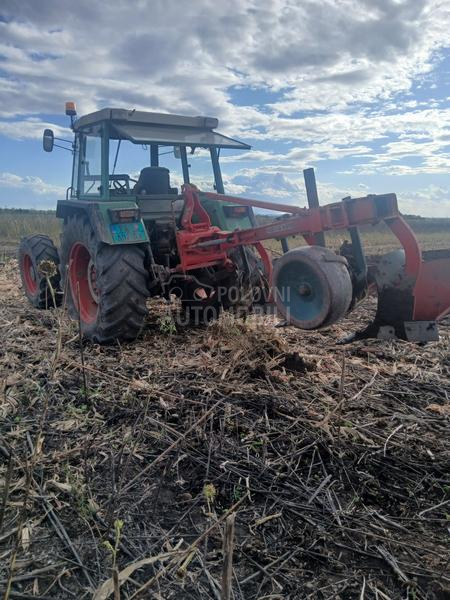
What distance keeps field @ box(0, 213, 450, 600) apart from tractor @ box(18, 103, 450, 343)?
0.52 metres

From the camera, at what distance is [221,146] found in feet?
19.5

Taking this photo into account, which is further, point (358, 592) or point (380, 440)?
point (380, 440)

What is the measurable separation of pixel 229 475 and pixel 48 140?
16.5ft

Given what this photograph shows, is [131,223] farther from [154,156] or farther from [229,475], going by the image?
[229,475]

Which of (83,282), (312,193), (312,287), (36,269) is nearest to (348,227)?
(312,193)

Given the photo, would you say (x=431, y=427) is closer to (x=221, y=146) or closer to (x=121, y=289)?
(x=121, y=289)

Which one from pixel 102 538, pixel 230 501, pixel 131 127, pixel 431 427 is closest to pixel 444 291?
pixel 431 427

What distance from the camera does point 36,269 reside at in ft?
21.1

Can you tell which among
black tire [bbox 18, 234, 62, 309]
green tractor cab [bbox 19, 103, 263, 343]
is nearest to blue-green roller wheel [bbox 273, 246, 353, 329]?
green tractor cab [bbox 19, 103, 263, 343]

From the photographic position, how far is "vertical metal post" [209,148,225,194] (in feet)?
19.9

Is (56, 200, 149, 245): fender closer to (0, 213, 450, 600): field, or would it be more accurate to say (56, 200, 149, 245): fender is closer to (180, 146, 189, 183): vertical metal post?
(0, 213, 450, 600): field

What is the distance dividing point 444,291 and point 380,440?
1.62 metres

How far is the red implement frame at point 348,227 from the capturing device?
3.56 meters

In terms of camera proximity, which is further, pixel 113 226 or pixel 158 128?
pixel 158 128
